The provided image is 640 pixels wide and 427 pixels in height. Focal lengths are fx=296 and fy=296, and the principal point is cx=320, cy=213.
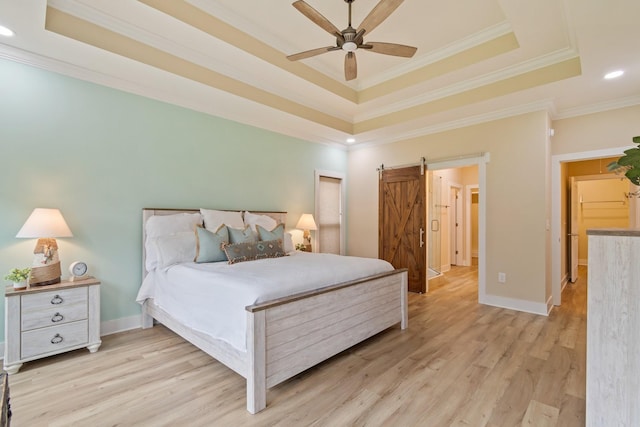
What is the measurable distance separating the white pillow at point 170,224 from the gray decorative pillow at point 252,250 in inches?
23.2

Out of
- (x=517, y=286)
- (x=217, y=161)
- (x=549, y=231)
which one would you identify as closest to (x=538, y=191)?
(x=549, y=231)

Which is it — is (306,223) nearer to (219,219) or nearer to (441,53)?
(219,219)

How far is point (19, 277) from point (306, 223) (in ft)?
10.7

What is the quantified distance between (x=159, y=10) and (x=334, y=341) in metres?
3.05

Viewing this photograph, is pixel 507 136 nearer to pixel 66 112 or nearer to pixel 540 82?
pixel 540 82

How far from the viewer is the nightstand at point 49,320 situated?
2.26m

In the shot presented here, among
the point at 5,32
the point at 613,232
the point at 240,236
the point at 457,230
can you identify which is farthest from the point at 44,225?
the point at 457,230

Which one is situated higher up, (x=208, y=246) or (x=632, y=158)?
(x=632, y=158)

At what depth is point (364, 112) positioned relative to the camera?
4.80m

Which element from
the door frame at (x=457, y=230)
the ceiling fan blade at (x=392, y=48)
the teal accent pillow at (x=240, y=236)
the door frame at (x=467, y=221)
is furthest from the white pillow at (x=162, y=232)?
the door frame at (x=467, y=221)

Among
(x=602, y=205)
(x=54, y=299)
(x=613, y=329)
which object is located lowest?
(x=54, y=299)

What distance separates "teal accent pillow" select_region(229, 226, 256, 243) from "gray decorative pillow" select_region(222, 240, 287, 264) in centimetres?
13

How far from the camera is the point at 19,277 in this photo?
2.35 m

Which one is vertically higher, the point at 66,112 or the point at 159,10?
the point at 159,10
